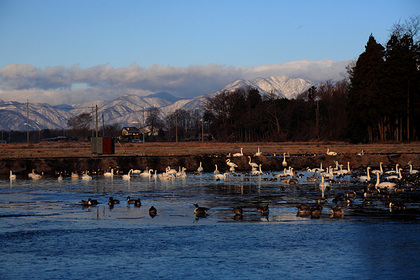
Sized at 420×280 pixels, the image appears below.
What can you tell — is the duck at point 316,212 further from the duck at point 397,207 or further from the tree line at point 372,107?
the tree line at point 372,107

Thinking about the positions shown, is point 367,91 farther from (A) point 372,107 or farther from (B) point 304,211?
(B) point 304,211

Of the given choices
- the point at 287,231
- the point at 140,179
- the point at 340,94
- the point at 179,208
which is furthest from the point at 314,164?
the point at 340,94

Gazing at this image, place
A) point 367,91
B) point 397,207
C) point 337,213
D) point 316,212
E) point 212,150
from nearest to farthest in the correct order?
point 337,213 → point 316,212 → point 397,207 → point 212,150 → point 367,91

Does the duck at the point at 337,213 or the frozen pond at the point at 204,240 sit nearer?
the frozen pond at the point at 204,240

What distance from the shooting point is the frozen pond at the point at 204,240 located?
36.4 ft

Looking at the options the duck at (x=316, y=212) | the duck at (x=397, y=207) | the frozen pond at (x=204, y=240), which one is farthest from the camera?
the duck at (x=397, y=207)

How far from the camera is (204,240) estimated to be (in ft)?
46.1

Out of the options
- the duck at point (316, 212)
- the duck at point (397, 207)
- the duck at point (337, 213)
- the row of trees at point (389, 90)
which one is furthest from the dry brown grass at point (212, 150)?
the duck at point (337, 213)

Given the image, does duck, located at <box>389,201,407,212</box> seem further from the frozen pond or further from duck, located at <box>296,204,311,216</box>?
duck, located at <box>296,204,311,216</box>

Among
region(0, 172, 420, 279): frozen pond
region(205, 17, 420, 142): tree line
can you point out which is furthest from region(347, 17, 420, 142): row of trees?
region(0, 172, 420, 279): frozen pond

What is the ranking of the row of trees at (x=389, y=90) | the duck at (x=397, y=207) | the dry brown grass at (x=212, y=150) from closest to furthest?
the duck at (x=397, y=207), the dry brown grass at (x=212, y=150), the row of trees at (x=389, y=90)

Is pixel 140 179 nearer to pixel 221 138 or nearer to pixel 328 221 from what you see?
pixel 328 221

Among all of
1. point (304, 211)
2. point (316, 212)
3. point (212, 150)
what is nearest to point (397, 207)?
point (316, 212)

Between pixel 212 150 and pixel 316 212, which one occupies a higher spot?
pixel 212 150
